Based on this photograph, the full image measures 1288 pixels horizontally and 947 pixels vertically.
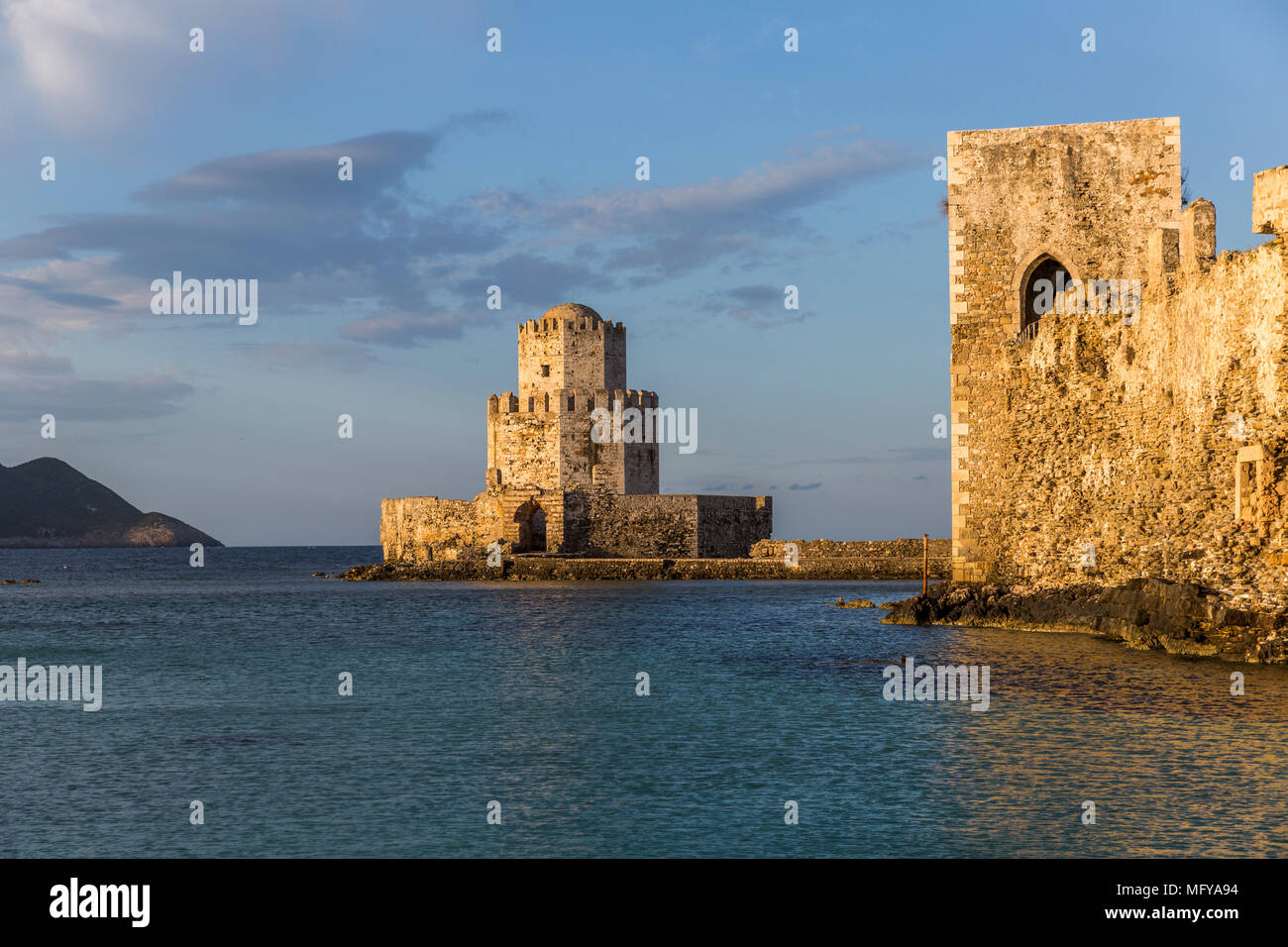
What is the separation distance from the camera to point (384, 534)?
56281 millimetres

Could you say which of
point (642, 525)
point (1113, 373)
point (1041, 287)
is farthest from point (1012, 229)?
point (642, 525)

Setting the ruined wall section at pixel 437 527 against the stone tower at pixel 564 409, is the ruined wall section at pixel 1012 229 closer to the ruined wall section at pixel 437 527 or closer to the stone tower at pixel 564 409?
the stone tower at pixel 564 409

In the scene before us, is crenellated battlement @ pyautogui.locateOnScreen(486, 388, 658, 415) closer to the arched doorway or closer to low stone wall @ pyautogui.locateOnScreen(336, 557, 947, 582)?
the arched doorway

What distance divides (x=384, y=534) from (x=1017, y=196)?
3844cm

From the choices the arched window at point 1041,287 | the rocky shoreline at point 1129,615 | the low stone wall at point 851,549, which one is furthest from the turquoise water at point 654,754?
the low stone wall at point 851,549

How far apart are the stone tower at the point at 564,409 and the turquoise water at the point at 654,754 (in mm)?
26802

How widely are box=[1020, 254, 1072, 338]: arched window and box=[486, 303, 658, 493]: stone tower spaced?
2786cm

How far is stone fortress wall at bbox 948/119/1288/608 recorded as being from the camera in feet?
51.7

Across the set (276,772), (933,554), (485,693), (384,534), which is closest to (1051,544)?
(485,693)

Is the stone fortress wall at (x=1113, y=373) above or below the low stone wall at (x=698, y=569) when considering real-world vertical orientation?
above

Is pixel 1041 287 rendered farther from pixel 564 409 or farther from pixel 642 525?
pixel 564 409

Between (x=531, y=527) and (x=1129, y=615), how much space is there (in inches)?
1376

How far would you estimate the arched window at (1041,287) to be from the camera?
77.8 feet

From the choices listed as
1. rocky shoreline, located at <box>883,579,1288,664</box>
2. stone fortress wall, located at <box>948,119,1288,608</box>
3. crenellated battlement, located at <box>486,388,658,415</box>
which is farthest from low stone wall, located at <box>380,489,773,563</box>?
stone fortress wall, located at <box>948,119,1288,608</box>
